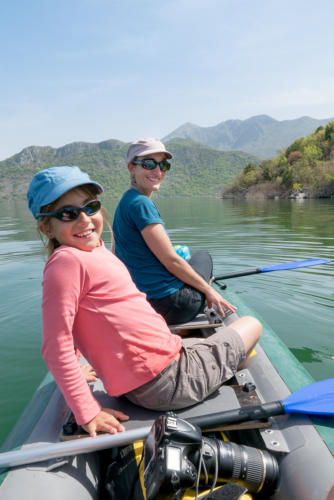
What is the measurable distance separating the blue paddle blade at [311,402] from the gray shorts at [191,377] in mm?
326

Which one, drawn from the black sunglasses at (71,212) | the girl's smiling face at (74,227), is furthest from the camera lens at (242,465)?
the black sunglasses at (71,212)

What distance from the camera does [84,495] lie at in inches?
53.3

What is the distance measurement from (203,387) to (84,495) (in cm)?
68

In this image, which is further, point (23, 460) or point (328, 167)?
point (328, 167)

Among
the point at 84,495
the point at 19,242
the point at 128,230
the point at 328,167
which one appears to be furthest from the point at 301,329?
the point at 328,167

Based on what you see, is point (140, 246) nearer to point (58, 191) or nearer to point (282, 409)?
point (58, 191)

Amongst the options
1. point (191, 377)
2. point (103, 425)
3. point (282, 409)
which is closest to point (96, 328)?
point (103, 425)

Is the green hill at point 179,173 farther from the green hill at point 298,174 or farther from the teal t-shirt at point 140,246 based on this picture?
the teal t-shirt at point 140,246

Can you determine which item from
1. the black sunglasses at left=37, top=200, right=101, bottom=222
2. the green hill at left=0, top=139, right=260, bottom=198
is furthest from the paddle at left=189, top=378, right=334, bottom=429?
the green hill at left=0, top=139, right=260, bottom=198

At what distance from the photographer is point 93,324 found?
4.83ft

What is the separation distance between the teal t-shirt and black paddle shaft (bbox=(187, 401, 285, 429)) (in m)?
1.11

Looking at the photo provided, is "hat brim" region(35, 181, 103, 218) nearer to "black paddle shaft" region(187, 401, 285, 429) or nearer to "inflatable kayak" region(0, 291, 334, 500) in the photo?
"inflatable kayak" region(0, 291, 334, 500)

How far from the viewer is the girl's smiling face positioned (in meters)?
1.49

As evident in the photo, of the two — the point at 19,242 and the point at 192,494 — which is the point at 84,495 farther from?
the point at 19,242
